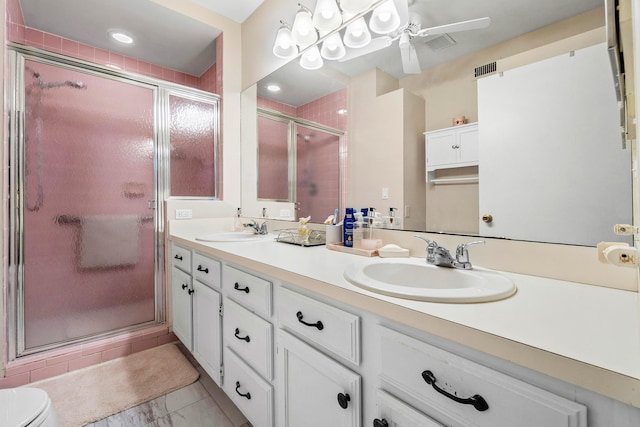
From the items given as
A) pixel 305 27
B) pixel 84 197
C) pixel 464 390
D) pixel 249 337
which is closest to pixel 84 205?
pixel 84 197

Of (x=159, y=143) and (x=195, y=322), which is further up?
(x=159, y=143)

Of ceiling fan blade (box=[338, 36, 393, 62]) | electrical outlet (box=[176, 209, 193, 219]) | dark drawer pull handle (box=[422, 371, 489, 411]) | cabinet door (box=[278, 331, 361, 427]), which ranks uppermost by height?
ceiling fan blade (box=[338, 36, 393, 62])

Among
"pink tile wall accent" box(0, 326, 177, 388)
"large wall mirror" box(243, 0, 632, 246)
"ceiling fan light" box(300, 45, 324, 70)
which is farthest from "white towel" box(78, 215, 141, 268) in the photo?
"large wall mirror" box(243, 0, 632, 246)

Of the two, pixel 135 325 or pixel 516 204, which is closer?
pixel 516 204

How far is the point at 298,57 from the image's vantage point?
1.84 m

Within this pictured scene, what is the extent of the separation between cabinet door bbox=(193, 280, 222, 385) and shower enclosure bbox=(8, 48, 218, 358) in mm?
726

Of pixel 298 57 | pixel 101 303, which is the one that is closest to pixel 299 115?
pixel 298 57

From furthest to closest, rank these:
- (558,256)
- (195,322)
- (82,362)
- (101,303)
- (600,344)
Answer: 1. (101,303)
2. (82,362)
3. (195,322)
4. (558,256)
5. (600,344)

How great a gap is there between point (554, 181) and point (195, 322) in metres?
1.73

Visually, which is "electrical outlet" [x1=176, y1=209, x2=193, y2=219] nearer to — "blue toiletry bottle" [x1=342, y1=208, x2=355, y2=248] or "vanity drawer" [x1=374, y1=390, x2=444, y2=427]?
"blue toiletry bottle" [x1=342, y1=208, x2=355, y2=248]

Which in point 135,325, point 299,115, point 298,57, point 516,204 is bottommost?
point 135,325

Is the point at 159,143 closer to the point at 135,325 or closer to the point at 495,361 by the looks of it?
Answer: the point at 135,325

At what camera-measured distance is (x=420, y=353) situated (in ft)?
1.86

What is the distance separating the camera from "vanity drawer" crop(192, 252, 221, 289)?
134 cm
